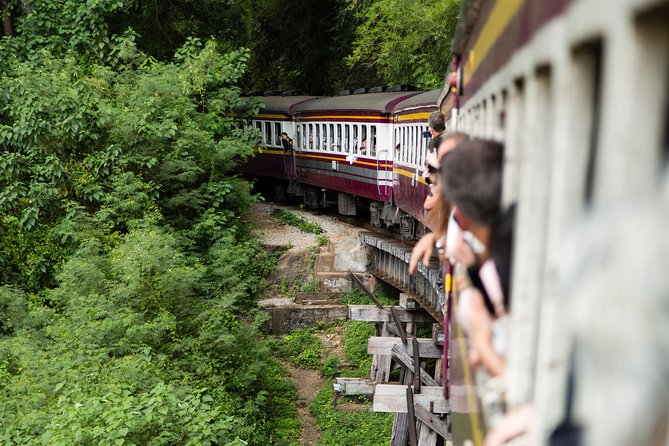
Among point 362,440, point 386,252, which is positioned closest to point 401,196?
point 386,252

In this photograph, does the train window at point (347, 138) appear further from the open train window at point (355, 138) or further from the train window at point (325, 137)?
the train window at point (325, 137)

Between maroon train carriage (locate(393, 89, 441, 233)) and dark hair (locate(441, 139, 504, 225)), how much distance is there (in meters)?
9.20

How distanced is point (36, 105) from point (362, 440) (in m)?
7.57

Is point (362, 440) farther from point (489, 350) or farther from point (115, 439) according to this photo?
point (489, 350)

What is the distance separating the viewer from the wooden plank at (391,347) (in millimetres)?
11461

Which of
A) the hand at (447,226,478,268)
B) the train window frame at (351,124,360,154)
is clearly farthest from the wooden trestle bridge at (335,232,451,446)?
the hand at (447,226,478,268)

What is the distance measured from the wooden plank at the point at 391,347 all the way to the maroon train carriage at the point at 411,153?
6.16ft

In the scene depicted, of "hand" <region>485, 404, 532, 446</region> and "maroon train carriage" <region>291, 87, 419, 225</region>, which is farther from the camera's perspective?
"maroon train carriage" <region>291, 87, 419, 225</region>

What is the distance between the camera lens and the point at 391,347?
11391mm

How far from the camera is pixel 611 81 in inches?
35.9

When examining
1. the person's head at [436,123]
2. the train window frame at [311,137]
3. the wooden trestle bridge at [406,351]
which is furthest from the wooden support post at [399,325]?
the train window frame at [311,137]

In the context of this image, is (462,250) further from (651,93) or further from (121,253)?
(121,253)

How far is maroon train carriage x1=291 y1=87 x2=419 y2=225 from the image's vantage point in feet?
51.1

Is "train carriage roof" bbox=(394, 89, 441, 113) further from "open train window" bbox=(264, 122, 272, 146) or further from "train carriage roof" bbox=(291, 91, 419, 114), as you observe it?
"open train window" bbox=(264, 122, 272, 146)
